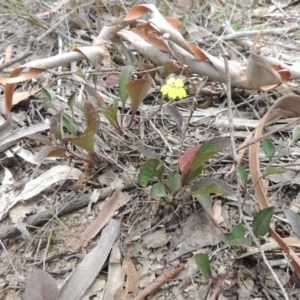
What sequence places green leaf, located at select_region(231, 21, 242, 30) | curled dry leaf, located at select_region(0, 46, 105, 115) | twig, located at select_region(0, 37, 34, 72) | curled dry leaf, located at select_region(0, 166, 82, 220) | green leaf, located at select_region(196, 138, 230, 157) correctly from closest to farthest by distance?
1. green leaf, located at select_region(196, 138, 230, 157)
2. curled dry leaf, located at select_region(0, 166, 82, 220)
3. curled dry leaf, located at select_region(0, 46, 105, 115)
4. twig, located at select_region(0, 37, 34, 72)
5. green leaf, located at select_region(231, 21, 242, 30)

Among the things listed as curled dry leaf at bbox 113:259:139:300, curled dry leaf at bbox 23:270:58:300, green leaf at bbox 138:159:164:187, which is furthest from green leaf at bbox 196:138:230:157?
curled dry leaf at bbox 23:270:58:300

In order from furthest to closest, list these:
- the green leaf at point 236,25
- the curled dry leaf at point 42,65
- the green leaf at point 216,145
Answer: the green leaf at point 236,25
the curled dry leaf at point 42,65
the green leaf at point 216,145

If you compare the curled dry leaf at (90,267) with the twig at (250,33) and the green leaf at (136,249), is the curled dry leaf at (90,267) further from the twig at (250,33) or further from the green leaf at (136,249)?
the twig at (250,33)

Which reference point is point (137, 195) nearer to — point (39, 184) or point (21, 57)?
point (39, 184)

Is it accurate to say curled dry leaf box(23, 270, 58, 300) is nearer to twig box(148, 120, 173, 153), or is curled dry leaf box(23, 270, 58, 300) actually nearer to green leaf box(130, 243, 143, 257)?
green leaf box(130, 243, 143, 257)

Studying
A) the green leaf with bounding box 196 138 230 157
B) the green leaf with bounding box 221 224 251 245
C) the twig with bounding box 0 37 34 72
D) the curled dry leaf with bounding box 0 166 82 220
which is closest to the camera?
the green leaf with bounding box 221 224 251 245

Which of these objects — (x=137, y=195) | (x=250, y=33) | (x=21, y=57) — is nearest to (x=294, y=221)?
(x=137, y=195)

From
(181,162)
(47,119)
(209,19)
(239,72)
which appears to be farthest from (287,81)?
(47,119)

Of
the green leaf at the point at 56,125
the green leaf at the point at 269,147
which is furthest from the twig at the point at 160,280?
the green leaf at the point at 56,125
